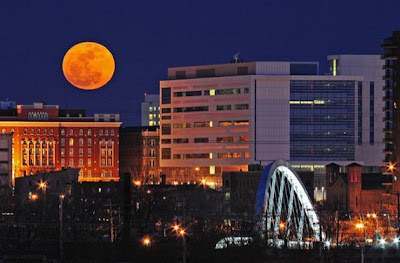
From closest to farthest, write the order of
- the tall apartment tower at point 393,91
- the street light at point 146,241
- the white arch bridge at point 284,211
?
the street light at point 146,241
the white arch bridge at point 284,211
the tall apartment tower at point 393,91

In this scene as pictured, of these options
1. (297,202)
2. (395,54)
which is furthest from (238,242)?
(395,54)

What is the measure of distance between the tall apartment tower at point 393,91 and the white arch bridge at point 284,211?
34.4 meters

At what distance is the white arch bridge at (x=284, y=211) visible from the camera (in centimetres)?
12653

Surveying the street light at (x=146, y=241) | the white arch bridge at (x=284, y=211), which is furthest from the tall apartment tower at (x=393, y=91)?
the street light at (x=146, y=241)

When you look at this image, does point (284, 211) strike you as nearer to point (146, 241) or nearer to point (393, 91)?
point (146, 241)

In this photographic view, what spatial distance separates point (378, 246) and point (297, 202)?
30.5 m

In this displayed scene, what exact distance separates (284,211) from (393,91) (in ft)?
160

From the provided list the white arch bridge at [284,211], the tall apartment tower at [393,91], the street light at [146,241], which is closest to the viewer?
the street light at [146,241]

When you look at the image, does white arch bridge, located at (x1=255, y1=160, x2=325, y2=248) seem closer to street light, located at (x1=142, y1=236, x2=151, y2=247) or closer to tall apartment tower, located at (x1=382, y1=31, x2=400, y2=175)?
street light, located at (x1=142, y1=236, x2=151, y2=247)

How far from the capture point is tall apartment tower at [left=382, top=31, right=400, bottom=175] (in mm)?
188000

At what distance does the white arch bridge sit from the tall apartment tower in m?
34.4

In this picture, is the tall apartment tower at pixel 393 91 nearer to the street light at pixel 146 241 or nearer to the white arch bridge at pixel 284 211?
the white arch bridge at pixel 284 211

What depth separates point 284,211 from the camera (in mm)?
148125

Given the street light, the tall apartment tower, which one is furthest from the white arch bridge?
the tall apartment tower
